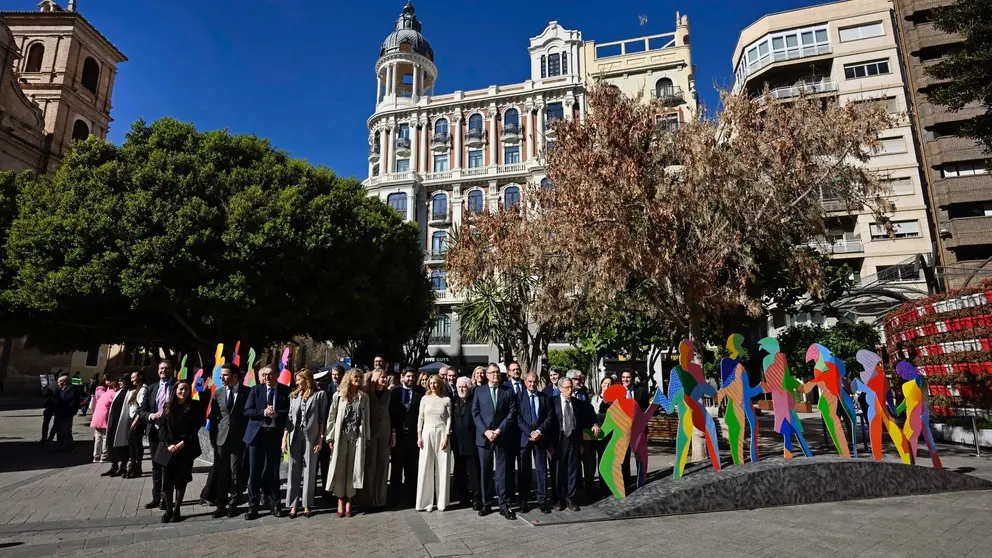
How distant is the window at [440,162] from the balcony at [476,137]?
2265 millimetres

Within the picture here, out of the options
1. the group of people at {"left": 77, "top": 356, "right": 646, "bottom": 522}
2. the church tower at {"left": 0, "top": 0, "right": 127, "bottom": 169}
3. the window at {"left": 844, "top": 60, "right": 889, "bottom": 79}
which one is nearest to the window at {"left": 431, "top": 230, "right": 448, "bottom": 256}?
the church tower at {"left": 0, "top": 0, "right": 127, "bottom": 169}

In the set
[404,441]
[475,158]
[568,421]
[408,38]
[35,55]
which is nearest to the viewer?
[568,421]

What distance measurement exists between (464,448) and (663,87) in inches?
1550

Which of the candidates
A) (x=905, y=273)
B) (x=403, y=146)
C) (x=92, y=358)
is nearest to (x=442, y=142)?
(x=403, y=146)

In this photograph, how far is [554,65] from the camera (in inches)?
1726

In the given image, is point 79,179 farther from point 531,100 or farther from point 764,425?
point 531,100

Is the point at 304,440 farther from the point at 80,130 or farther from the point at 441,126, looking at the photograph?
the point at 441,126

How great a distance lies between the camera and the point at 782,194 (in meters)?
10.3

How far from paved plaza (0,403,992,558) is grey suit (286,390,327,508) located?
361mm

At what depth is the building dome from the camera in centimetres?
4734

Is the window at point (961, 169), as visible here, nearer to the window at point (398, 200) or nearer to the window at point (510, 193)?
the window at point (510, 193)

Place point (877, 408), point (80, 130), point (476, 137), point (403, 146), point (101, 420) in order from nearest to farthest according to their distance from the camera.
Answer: point (877, 408)
point (101, 420)
point (80, 130)
point (476, 137)
point (403, 146)

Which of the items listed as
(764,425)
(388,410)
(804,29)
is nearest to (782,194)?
(388,410)

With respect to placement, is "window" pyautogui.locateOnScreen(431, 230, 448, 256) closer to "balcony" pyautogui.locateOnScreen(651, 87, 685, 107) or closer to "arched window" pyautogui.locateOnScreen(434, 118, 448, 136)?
"arched window" pyautogui.locateOnScreen(434, 118, 448, 136)
